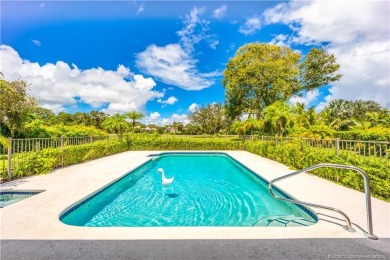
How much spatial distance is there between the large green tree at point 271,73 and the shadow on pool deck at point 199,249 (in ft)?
71.6

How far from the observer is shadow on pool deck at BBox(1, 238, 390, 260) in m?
2.56

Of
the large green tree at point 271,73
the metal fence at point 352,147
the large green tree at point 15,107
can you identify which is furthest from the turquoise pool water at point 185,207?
the large green tree at point 271,73

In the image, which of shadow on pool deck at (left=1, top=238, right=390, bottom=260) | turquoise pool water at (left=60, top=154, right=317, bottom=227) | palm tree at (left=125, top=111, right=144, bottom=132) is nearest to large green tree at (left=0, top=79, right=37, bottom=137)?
palm tree at (left=125, top=111, right=144, bottom=132)

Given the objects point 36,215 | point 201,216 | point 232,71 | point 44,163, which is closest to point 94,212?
point 36,215

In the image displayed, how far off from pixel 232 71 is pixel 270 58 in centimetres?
423

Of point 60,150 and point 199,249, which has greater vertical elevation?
point 60,150

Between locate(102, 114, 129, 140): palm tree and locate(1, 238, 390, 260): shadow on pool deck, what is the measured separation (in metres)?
15.5

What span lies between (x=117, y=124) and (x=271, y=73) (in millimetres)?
16463

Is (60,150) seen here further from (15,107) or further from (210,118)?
(210,118)

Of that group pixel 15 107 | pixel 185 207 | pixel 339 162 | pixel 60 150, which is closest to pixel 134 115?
pixel 15 107

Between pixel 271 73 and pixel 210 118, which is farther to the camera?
pixel 210 118

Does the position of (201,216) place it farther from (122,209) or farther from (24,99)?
(24,99)

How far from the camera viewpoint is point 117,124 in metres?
17.8

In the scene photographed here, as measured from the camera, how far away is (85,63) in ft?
83.1
